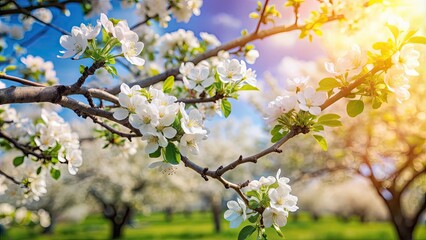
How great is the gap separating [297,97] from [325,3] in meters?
1.40

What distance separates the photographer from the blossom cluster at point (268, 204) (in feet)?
5.40

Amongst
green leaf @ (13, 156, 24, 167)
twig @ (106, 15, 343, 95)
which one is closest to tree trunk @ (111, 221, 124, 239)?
Answer: green leaf @ (13, 156, 24, 167)

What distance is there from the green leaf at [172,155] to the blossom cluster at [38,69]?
2.89 m

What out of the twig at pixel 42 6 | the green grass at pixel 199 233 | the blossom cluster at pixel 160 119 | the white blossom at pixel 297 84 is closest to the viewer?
the blossom cluster at pixel 160 119

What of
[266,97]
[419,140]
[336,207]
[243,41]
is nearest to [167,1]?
[243,41]

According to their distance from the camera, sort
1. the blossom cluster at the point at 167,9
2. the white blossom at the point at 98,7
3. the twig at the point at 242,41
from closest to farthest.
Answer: the twig at the point at 242,41 < the blossom cluster at the point at 167,9 < the white blossom at the point at 98,7

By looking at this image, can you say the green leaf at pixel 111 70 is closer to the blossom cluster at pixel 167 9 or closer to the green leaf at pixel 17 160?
the green leaf at pixel 17 160

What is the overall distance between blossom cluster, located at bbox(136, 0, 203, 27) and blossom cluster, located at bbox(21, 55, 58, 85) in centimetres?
123

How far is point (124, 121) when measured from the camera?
1755 millimetres

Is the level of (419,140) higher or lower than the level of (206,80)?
lower

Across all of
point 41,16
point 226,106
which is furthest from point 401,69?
point 41,16

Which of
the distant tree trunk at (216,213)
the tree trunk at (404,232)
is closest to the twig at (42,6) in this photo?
the tree trunk at (404,232)

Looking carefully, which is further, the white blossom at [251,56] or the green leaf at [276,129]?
the white blossom at [251,56]

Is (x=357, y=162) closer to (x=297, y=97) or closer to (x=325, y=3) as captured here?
(x=325, y=3)
